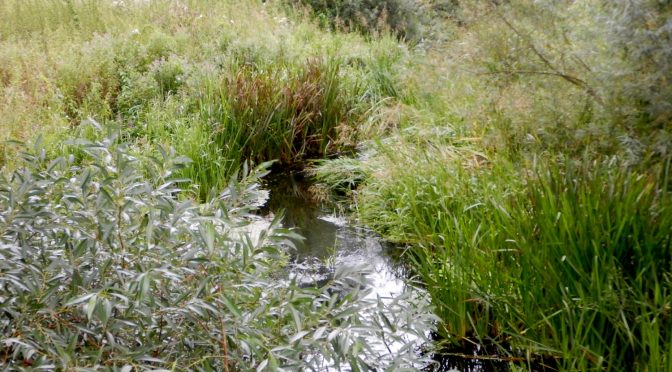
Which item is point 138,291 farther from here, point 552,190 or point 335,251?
point 335,251

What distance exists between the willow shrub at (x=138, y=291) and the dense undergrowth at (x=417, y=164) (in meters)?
0.02

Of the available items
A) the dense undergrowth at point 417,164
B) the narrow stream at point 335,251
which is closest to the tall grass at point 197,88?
the dense undergrowth at point 417,164

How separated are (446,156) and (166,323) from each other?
3.76 metres

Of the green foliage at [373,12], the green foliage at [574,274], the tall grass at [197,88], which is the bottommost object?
the green foliage at [373,12]

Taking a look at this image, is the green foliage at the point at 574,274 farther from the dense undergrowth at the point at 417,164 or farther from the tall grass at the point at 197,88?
the tall grass at the point at 197,88

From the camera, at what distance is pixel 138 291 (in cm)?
245

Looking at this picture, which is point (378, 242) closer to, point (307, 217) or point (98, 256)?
point (307, 217)

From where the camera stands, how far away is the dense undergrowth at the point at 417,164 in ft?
9.03

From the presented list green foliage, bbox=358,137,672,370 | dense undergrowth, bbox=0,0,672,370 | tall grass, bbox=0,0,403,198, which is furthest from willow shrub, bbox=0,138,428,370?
tall grass, bbox=0,0,403,198

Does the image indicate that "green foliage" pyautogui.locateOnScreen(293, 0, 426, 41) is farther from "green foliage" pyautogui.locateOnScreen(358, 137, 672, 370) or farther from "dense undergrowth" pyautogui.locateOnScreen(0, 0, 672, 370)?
"green foliage" pyautogui.locateOnScreen(358, 137, 672, 370)

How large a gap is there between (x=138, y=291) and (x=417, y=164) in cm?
380

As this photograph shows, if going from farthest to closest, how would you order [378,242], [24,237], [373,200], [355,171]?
[355,171]
[373,200]
[378,242]
[24,237]

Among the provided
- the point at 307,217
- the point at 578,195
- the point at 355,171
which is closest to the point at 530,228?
the point at 578,195

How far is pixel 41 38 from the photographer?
972cm
